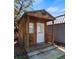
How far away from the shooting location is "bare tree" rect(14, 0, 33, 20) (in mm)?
1616

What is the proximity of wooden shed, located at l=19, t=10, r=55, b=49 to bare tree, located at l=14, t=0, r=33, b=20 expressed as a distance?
5 centimetres

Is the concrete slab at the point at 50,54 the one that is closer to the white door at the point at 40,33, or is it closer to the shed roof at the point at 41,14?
the white door at the point at 40,33

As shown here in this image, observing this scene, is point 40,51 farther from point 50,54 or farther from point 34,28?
point 34,28

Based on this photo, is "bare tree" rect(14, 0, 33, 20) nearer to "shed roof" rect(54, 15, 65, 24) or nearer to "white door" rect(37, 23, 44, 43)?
"white door" rect(37, 23, 44, 43)

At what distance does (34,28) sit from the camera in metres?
1.73

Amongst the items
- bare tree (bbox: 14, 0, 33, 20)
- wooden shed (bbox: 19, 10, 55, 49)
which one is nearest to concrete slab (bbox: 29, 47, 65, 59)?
wooden shed (bbox: 19, 10, 55, 49)

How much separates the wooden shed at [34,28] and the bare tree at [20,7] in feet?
0.18

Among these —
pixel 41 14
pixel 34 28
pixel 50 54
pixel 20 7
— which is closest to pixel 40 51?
pixel 50 54

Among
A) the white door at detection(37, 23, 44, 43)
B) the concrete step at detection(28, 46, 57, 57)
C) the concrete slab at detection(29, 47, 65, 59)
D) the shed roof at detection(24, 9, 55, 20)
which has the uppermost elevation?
the shed roof at detection(24, 9, 55, 20)
